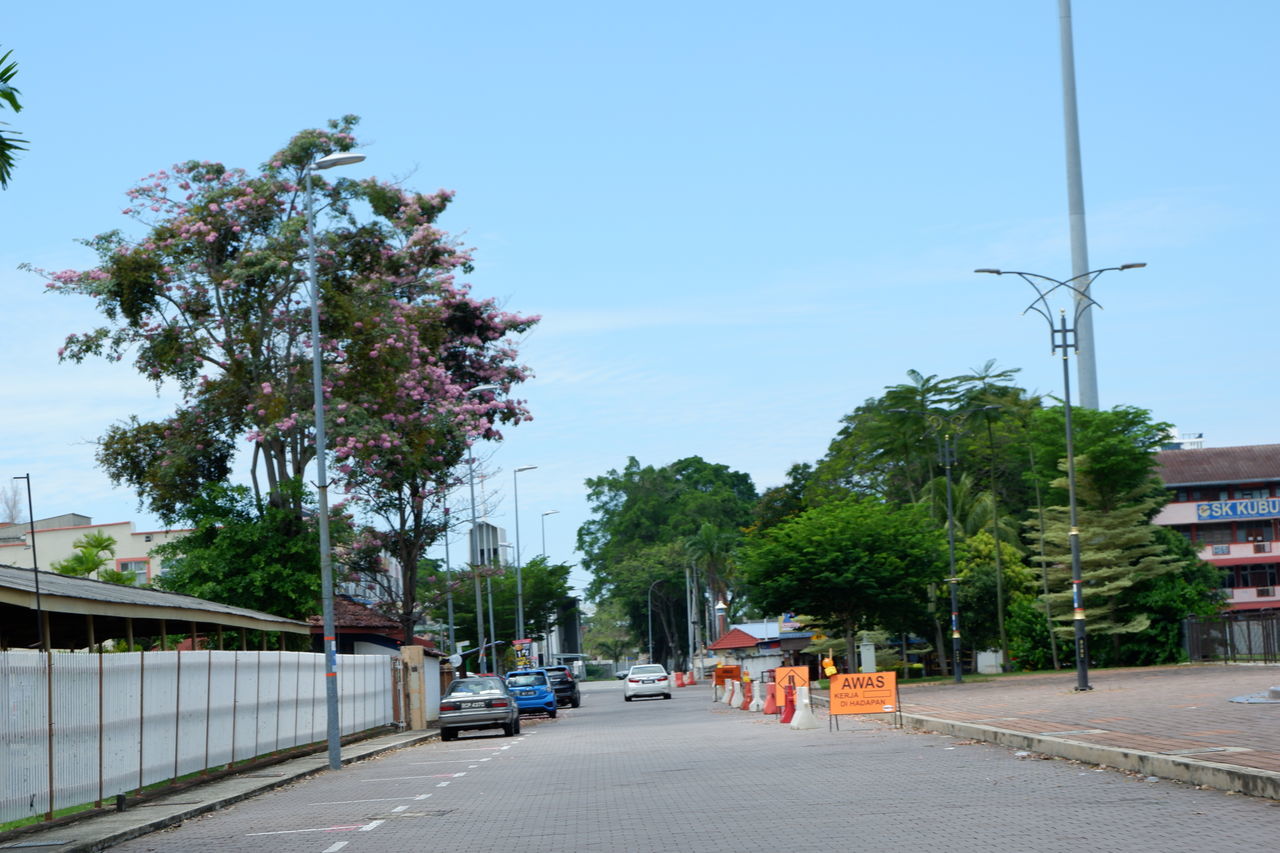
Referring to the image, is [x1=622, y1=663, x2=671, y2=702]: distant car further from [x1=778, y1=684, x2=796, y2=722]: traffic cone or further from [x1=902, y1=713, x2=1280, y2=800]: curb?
[x1=902, y1=713, x2=1280, y2=800]: curb

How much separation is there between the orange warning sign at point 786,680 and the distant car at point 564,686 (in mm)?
24041

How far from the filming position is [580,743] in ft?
98.0

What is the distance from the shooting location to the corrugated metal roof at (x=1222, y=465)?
80562 mm

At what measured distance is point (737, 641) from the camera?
9481 cm

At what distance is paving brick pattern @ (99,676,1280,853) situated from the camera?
11234 mm

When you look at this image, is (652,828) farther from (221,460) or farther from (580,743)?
(221,460)

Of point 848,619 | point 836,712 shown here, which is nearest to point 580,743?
point 836,712

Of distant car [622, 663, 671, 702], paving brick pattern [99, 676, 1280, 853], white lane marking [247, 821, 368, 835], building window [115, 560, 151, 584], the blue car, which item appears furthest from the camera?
building window [115, 560, 151, 584]

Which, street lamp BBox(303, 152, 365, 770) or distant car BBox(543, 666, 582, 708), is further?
distant car BBox(543, 666, 582, 708)

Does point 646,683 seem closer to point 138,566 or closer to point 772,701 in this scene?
point 772,701

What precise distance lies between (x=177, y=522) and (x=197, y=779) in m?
21.3

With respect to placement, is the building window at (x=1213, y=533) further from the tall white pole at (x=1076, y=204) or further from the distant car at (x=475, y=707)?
the distant car at (x=475, y=707)

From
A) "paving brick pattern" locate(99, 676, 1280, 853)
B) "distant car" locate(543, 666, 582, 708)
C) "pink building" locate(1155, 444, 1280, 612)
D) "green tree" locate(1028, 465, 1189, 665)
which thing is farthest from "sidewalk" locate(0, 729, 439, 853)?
"pink building" locate(1155, 444, 1280, 612)

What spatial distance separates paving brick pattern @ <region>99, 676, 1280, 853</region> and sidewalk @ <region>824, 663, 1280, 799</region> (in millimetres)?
246
